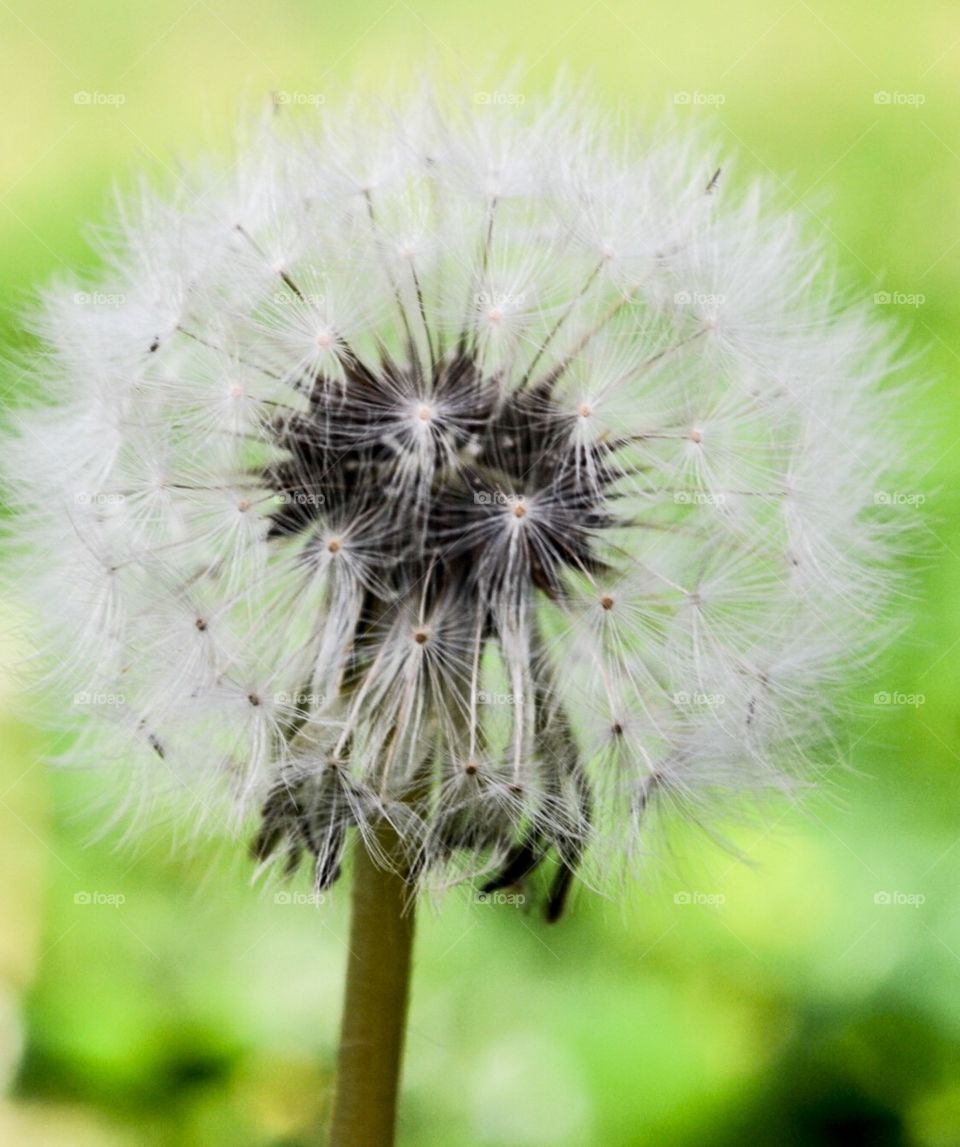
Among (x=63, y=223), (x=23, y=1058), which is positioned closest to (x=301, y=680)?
(x=23, y=1058)

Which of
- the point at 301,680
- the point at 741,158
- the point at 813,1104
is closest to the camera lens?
the point at 301,680

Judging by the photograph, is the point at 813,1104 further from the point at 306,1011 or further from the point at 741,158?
the point at 741,158

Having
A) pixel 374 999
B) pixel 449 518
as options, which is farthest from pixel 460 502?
pixel 374 999

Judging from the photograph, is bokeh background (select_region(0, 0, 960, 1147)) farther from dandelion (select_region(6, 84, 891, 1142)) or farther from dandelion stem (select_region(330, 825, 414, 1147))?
dandelion stem (select_region(330, 825, 414, 1147))

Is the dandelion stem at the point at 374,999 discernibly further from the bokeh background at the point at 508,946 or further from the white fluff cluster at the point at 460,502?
the bokeh background at the point at 508,946

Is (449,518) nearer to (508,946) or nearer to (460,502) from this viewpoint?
(460,502)

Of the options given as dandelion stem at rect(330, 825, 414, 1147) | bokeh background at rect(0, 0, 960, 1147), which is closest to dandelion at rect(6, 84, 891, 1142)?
dandelion stem at rect(330, 825, 414, 1147)
